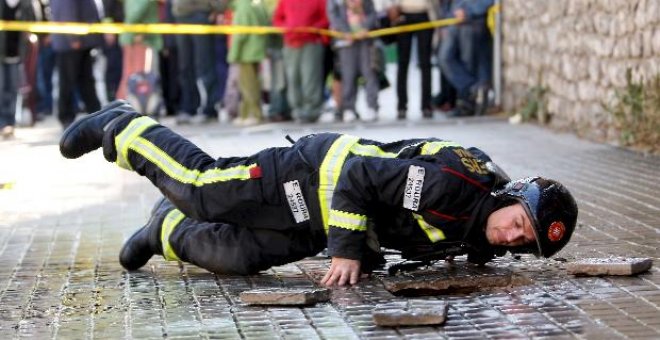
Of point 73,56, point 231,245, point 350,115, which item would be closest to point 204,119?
point 350,115

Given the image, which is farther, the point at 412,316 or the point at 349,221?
the point at 349,221

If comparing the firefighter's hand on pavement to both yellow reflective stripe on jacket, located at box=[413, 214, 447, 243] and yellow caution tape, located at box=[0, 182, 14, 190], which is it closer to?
yellow reflective stripe on jacket, located at box=[413, 214, 447, 243]

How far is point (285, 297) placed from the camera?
625 centimetres

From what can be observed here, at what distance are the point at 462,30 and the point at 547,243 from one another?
1199 centimetres

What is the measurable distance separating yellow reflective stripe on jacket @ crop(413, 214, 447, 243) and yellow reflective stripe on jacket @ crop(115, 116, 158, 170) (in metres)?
1.58

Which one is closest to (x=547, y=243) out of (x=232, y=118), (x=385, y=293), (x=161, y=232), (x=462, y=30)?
(x=385, y=293)

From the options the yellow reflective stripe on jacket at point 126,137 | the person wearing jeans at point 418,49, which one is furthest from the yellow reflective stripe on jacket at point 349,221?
the person wearing jeans at point 418,49

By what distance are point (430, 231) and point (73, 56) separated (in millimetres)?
11820

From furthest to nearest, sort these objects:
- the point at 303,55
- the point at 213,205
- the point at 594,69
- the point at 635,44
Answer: the point at 303,55 < the point at 594,69 < the point at 635,44 < the point at 213,205

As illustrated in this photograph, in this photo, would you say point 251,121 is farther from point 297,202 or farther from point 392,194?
point 392,194

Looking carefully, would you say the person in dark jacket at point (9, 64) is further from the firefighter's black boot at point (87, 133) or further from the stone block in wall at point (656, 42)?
the firefighter's black boot at point (87, 133)

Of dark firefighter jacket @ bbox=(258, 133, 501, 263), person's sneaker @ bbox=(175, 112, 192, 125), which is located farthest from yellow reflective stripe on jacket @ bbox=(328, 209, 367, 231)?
person's sneaker @ bbox=(175, 112, 192, 125)

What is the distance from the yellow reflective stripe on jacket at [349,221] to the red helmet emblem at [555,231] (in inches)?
31.4

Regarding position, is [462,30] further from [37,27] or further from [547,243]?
[547,243]
